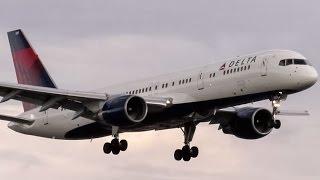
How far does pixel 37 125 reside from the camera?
6938 cm

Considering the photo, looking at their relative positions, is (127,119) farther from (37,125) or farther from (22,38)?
(22,38)

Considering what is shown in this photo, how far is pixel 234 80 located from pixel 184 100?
349 centimetres

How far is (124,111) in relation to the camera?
59.1 m

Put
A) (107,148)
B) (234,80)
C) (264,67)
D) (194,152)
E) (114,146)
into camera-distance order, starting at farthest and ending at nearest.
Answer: (194,152) < (107,148) < (114,146) < (234,80) < (264,67)

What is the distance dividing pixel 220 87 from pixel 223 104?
3.95ft

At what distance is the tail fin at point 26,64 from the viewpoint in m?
73.9

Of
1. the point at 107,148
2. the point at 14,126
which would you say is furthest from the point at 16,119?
the point at 107,148

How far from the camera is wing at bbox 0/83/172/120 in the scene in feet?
196

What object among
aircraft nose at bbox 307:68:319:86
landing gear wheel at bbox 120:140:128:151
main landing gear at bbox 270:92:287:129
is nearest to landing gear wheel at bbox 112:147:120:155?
landing gear wheel at bbox 120:140:128:151

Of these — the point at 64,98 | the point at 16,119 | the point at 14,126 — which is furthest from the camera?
the point at 14,126

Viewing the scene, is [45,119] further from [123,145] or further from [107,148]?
[123,145]

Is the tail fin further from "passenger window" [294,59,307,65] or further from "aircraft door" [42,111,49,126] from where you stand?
"passenger window" [294,59,307,65]

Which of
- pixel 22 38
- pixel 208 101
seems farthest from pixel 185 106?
pixel 22 38

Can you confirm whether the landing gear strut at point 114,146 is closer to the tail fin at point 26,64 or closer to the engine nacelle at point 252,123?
the engine nacelle at point 252,123
